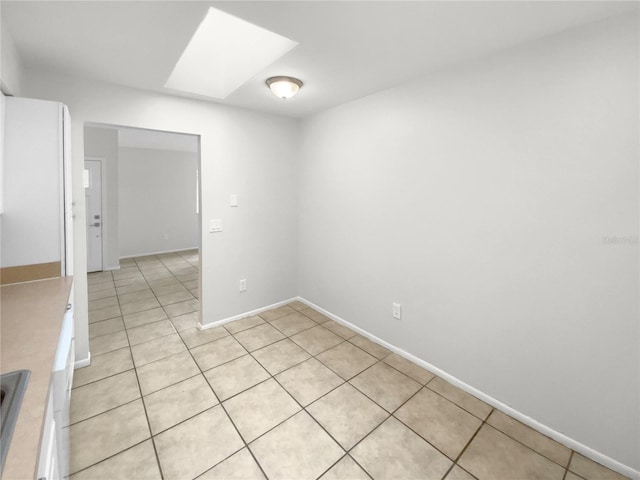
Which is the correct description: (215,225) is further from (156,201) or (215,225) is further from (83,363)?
(156,201)

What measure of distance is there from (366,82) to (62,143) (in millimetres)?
2203

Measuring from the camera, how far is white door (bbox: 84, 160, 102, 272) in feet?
17.1

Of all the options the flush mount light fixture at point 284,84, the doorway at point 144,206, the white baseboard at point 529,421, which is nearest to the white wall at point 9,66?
the flush mount light fixture at point 284,84

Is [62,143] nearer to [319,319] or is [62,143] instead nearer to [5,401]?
[5,401]

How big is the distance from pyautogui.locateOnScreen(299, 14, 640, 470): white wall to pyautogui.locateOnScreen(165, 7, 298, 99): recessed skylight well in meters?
1.09

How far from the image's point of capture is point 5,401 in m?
0.88

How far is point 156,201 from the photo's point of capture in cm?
682

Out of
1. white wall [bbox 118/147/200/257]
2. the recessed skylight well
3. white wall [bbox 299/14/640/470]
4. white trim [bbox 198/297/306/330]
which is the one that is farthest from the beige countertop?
white wall [bbox 118/147/200/257]

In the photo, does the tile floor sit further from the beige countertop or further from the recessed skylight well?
the recessed skylight well

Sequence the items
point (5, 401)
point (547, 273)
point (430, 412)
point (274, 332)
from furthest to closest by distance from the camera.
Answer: point (274, 332) → point (430, 412) → point (547, 273) → point (5, 401)

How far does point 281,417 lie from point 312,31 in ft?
7.84

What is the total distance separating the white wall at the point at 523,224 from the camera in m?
1.54

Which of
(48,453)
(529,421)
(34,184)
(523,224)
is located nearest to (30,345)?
(48,453)

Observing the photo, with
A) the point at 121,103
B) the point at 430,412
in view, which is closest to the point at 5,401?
the point at 430,412
